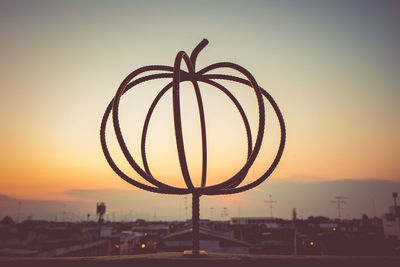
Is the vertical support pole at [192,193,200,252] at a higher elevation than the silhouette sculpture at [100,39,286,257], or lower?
lower

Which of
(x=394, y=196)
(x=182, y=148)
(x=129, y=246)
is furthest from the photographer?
(x=394, y=196)

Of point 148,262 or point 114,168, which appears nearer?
point 148,262

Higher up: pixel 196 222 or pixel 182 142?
pixel 182 142

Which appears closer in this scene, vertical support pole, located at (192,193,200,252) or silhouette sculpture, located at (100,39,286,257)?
silhouette sculpture, located at (100,39,286,257)

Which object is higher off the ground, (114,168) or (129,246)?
(114,168)

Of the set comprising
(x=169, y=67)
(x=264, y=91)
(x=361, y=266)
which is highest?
(x=169, y=67)

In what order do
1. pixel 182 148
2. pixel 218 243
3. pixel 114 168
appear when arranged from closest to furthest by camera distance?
pixel 182 148 < pixel 114 168 < pixel 218 243

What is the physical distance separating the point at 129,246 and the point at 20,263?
1897 inches

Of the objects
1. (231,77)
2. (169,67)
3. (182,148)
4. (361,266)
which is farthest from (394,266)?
(169,67)

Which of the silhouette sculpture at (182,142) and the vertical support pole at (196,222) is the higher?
the silhouette sculpture at (182,142)

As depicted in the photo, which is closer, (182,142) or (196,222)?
(182,142)

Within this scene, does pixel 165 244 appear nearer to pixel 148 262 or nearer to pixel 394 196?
pixel 148 262

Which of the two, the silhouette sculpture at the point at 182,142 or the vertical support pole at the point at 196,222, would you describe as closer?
the silhouette sculpture at the point at 182,142

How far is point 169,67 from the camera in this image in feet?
12.2
